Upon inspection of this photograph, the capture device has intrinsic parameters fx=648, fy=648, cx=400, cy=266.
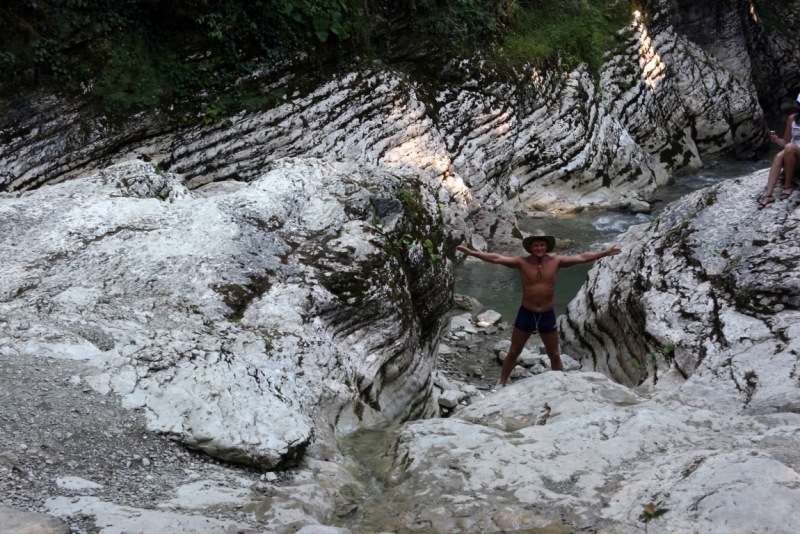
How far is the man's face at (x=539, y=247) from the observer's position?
6.29 metres

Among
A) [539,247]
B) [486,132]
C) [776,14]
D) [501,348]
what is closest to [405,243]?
[539,247]

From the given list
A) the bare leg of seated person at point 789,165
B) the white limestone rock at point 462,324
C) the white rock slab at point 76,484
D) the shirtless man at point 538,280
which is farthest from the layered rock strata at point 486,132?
the white rock slab at point 76,484

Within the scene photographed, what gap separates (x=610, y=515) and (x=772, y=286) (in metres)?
3.42

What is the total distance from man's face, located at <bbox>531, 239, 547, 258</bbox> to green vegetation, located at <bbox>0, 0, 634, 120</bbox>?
718 centimetres

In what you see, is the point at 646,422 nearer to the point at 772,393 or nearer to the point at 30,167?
the point at 772,393

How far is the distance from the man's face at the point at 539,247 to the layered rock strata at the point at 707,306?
1.06 metres

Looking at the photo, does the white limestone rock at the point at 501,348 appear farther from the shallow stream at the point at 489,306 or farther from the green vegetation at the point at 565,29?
the green vegetation at the point at 565,29

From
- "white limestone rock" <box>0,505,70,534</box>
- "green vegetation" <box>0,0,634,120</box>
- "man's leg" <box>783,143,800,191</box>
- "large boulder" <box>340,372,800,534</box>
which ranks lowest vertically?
"large boulder" <box>340,372,800,534</box>

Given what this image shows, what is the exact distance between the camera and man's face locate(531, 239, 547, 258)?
6285mm

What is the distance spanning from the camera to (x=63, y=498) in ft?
9.48

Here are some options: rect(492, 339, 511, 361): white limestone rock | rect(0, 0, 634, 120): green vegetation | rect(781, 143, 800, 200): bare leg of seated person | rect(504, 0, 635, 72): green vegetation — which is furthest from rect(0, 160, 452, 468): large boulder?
rect(504, 0, 635, 72): green vegetation

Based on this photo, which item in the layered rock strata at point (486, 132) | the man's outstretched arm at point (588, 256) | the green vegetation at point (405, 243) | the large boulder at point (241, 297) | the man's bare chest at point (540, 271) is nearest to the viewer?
the large boulder at point (241, 297)

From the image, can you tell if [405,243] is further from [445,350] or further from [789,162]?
[789,162]

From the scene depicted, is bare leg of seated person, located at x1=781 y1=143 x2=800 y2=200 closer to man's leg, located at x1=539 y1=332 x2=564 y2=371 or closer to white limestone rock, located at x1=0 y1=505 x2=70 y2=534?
man's leg, located at x1=539 y1=332 x2=564 y2=371
